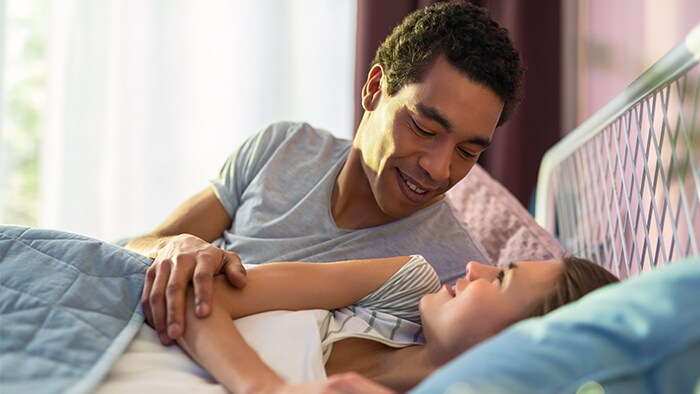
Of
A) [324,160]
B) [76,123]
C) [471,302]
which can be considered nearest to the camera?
[471,302]

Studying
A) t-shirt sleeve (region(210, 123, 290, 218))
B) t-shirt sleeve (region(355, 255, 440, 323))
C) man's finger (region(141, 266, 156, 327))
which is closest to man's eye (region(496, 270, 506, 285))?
t-shirt sleeve (region(355, 255, 440, 323))

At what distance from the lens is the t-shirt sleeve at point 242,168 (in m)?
1.70

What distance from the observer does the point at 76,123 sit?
9.61ft

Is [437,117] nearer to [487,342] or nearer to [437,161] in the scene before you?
[437,161]

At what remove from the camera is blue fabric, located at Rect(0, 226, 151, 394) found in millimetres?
869

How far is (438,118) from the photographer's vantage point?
53.7 inches

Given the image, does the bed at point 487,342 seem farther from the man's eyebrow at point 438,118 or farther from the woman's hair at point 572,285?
the man's eyebrow at point 438,118

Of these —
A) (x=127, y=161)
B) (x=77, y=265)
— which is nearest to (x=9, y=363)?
(x=77, y=265)

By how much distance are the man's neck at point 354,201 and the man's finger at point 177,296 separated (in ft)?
1.83

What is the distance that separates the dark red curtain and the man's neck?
1.11m

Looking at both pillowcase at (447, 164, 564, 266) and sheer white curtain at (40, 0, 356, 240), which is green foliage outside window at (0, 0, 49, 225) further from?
pillowcase at (447, 164, 564, 266)

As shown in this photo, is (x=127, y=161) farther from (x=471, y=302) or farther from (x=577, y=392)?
(x=577, y=392)

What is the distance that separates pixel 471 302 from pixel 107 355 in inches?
18.7

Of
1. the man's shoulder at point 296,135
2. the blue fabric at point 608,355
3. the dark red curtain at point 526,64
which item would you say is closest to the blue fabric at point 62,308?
the blue fabric at point 608,355
